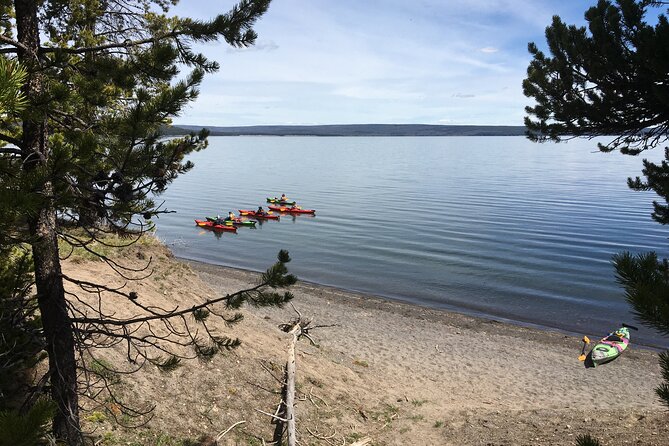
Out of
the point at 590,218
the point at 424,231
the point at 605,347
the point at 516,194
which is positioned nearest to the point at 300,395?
the point at 605,347

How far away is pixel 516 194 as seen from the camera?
55156mm

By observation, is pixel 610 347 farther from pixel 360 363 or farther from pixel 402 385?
pixel 360 363

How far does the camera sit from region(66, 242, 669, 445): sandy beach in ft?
24.7

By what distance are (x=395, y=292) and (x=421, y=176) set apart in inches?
2259

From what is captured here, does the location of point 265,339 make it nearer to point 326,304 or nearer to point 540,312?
point 326,304

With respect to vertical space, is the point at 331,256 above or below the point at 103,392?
below

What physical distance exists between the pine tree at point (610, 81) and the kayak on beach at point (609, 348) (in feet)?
23.0

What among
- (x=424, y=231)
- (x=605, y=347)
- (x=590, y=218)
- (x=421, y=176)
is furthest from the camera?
(x=421, y=176)

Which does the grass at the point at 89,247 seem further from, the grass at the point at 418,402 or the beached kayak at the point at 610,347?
the beached kayak at the point at 610,347

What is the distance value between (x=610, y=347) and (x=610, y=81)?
407 inches

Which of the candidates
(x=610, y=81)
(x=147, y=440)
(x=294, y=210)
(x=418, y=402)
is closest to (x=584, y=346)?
(x=418, y=402)

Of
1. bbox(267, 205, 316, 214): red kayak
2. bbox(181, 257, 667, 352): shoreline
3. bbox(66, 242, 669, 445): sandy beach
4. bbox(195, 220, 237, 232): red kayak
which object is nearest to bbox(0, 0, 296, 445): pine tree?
bbox(66, 242, 669, 445): sandy beach

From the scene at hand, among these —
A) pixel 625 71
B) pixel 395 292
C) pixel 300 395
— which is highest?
pixel 625 71

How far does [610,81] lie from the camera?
8047 millimetres
